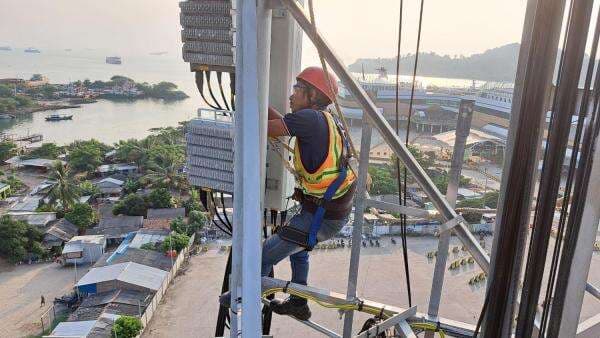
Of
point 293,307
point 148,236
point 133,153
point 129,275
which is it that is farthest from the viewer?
point 133,153

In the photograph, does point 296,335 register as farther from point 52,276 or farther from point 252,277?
point 252,277

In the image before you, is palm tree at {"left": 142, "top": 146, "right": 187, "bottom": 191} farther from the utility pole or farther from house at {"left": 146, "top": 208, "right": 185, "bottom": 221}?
the utility pole

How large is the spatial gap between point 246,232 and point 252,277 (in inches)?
5.3

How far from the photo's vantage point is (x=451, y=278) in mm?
13312

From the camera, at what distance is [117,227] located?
51.2ft

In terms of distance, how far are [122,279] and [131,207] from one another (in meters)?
5.72

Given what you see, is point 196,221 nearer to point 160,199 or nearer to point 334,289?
point 160,199

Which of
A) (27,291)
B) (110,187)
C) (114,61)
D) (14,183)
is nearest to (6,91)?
(14,183)

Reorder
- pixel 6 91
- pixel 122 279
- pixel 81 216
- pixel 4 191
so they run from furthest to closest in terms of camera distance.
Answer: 1. pixel 6 91
2. pixel 4 191
3. pixel 81 216
4. pixel 122 279

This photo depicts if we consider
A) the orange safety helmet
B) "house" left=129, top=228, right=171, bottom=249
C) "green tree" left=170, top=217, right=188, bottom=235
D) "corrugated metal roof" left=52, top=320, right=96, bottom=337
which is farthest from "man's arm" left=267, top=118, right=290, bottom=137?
"green tree" left=170, top=217, right=188, bottom=235

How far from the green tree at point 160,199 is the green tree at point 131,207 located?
1.05ft

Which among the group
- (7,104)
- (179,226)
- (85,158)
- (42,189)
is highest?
(7,104)

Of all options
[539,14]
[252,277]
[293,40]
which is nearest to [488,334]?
[252,277]

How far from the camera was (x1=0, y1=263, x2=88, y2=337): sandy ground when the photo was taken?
10.8m
